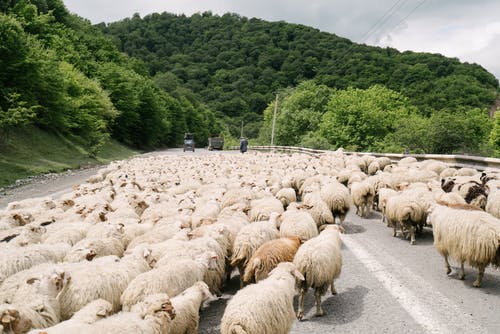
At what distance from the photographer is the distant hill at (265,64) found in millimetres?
75812

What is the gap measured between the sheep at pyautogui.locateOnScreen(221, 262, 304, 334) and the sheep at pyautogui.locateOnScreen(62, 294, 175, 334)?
0.59m

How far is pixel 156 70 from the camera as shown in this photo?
141 meters

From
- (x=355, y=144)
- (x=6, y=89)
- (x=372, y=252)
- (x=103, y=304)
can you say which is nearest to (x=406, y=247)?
(x=372, y=252)

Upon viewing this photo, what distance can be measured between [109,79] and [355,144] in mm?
34985

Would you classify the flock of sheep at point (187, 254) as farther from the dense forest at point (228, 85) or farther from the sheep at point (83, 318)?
the dense forest at point (228, 85)

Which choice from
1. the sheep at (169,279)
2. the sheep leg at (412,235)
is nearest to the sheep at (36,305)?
the sheep at (169,279)

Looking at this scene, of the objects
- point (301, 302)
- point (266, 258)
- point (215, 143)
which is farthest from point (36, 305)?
point (215, 143)

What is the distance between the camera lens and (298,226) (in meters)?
6.77

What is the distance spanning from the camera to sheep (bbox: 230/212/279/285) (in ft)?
19.6

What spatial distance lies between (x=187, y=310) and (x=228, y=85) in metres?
132

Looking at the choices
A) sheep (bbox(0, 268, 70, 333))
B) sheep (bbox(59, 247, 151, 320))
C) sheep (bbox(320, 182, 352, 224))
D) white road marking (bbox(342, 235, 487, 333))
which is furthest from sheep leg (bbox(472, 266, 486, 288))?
sheep (bbox(0, 268, 70, 333))

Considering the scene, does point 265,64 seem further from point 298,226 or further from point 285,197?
point 298,226

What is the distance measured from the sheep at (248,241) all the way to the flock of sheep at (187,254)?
18 millimetres

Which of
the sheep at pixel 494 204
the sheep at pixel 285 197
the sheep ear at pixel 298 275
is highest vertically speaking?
the sheep at pixel 494 204
